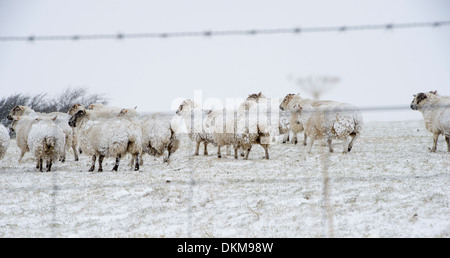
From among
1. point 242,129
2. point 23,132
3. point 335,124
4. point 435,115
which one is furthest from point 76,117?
point 435,115

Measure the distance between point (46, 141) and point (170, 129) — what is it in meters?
3.04

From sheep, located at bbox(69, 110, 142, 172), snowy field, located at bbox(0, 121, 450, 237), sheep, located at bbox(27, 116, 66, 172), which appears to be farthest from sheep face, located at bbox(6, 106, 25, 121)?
snowy field, located at bbox(0, 121, 450, 237)

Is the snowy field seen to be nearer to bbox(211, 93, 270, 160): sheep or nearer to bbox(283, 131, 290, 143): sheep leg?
bbox(211, 93, 270, 160): sheep

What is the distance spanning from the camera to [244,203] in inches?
275

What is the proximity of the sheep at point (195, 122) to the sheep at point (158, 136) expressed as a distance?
806 mm

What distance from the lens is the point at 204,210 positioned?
6.86 m

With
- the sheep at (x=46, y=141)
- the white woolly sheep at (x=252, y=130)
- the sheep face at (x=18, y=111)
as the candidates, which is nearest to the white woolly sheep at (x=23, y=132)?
the sheep at (x=46, y=141)

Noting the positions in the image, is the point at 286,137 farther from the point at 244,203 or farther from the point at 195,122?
the point at 244,203

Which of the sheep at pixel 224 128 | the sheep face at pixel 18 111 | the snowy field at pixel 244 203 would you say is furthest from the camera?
the sheep face at pixel 18 111

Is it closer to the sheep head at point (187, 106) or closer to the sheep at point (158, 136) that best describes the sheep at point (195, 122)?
the sheep head at point (187, 106)

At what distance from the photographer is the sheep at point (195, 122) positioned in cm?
1293

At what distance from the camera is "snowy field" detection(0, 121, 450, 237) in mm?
5988
